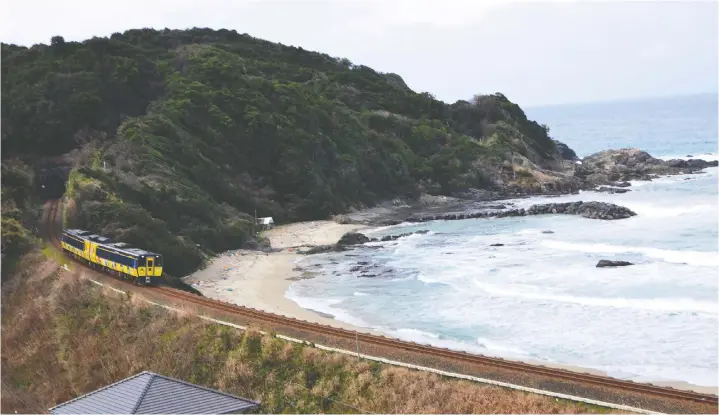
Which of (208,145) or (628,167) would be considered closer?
(208,145)

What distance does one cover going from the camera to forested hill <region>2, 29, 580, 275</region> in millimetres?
40625

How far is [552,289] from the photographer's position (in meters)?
30.6

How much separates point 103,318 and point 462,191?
48527 mm

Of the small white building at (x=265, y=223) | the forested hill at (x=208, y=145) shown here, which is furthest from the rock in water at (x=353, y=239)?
the small white building at (x=265, y=223)

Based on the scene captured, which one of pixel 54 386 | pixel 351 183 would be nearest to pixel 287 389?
pixel 54 386

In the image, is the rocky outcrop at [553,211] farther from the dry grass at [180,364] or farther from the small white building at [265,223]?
the dry grass at [180,364]

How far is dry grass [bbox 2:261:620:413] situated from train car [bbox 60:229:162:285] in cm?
188

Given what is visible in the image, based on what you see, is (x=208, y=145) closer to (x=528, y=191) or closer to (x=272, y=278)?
(x=272, y=278)

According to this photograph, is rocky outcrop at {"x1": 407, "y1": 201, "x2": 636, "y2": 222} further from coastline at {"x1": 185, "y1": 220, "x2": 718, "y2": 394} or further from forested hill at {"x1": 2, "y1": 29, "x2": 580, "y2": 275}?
coastline at {"x1": 185, "y1": 220, "x2": 718, "y2": 394}

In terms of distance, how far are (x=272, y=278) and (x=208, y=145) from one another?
77.6 ft

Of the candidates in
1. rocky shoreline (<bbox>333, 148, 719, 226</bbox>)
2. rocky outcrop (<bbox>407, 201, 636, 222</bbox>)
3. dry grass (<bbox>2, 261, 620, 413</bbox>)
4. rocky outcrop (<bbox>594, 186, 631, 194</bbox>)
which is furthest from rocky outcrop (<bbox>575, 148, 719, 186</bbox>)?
dry grass (<bbox>2, 261, 620, 413</bbox>)

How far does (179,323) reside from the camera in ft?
72.8

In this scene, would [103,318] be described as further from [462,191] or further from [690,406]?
[462,191]

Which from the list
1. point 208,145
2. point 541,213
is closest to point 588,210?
point 541,213
